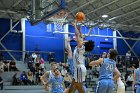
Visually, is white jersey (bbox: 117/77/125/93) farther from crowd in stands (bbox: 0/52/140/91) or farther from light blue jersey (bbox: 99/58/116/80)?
crowd in stands (bbox: 0/52/140/91)

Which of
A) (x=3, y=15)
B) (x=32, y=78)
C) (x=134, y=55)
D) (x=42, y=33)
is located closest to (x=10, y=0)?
(x=3, y=15)

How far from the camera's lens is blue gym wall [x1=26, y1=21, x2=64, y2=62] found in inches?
1264

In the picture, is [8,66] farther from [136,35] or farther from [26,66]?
[136,35]

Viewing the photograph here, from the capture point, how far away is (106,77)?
7.95 m

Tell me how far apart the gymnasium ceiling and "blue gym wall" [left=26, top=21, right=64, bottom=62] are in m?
2.32

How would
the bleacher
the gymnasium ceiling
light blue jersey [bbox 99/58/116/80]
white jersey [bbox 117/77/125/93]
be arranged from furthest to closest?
the gymnasium ceiling
the bleacher
white jersey [bbox 117/77/125/93]
light blue jersey [bbox 99/58/116/80]

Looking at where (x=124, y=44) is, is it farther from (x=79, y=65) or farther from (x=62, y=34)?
(x=79, y=65)

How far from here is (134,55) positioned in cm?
3841

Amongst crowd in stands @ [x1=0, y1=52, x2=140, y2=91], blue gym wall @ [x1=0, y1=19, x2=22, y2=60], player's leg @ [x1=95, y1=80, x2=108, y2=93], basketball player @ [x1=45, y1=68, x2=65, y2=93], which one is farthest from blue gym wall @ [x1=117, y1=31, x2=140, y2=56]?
player's leg @ [x1=95, y1=80, x2=108, y2=93]

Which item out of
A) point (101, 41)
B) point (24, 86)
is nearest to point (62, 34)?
point (101, 41)

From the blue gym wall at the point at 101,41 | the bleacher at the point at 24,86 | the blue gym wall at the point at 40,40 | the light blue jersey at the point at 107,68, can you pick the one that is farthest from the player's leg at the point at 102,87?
the blue gym wall at the point at 101,41

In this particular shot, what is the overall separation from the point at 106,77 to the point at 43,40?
2521 cm

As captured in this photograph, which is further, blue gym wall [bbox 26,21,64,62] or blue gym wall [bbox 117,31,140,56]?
blue gym wall [bbox 117,31,140,56]

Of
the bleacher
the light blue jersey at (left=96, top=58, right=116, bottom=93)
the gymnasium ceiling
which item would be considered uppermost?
the gymnasium ceiling
